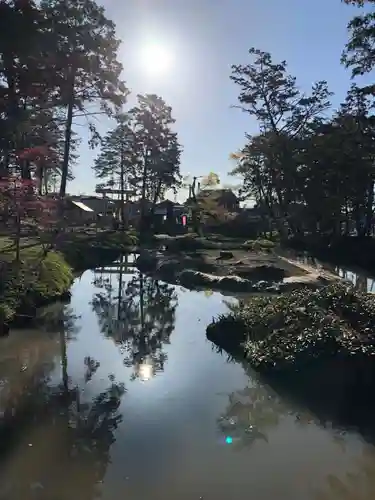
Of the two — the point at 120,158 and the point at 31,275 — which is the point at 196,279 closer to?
the point at 31,275

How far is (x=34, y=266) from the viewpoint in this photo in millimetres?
13961

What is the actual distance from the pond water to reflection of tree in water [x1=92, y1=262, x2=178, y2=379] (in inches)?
3.3

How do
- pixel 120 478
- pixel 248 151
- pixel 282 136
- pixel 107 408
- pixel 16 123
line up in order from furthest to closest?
pixel 248 151
pixel 282 136
pixel 16 123
pixel 107 408
pixel 120 478

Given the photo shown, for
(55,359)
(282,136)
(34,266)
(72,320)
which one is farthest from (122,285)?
(282,136)

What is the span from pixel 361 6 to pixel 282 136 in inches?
723

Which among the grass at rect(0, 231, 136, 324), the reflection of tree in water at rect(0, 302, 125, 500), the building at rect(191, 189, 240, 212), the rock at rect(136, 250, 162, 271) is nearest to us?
the reflection of tree in water at rect(0, 302, 125, 500)

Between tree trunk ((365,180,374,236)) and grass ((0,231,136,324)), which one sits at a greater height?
tree trunk ((365,180,374,236))

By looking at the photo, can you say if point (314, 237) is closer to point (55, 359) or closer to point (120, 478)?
point (55, 359)

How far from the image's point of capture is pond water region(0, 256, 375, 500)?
16.2 feet

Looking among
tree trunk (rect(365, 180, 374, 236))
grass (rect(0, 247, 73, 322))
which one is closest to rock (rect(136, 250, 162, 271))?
grass (rect(0, 247, 73, 322))

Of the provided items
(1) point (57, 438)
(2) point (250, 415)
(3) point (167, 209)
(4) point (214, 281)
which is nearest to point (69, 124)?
(4) point (214, 281)

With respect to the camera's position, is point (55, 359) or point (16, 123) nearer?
point (55, 359)

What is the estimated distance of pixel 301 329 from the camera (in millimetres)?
7918

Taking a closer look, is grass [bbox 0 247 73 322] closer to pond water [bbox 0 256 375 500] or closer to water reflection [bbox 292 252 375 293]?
pond water [bbox 0 256 375 500]
